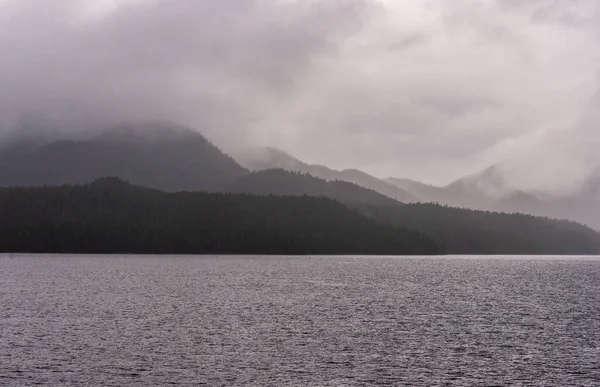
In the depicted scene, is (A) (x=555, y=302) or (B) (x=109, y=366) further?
(A) (x=555, y=302)

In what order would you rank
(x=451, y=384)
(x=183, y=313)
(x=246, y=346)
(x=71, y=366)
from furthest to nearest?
(x=183, y=313) → (x=246, y=346) → (x=71, y=366) → (x=451, y=384)

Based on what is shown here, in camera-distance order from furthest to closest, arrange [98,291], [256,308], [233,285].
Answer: [233,285] → [98,291] → [256,308]

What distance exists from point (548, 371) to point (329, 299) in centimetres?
8238

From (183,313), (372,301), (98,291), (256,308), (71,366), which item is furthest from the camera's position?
(98,291)

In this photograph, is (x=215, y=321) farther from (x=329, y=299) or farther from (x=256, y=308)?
(x=329, y=299)

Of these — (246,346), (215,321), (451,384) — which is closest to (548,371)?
(451,384)

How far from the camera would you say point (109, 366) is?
75688mm

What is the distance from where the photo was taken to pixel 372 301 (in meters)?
153

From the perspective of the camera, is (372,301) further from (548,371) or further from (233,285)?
(548,371)

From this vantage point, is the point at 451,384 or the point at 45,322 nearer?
the point at 451,384

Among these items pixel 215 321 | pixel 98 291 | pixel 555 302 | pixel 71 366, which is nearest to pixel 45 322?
pixel 215 321

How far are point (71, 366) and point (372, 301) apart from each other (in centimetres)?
8724

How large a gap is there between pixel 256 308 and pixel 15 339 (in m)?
51.6

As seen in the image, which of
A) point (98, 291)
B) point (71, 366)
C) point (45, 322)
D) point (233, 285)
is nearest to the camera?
A: point (71, 366)
